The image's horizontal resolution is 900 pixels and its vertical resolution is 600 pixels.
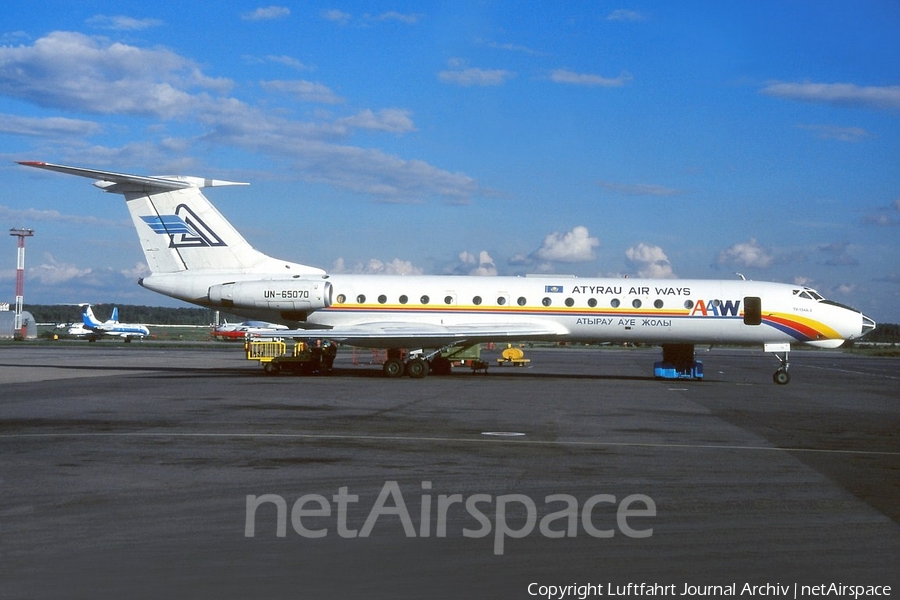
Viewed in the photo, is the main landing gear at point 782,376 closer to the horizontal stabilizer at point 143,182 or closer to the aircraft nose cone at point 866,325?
the aircraft nose cone at point 866,325

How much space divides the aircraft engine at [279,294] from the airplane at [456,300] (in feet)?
0.10

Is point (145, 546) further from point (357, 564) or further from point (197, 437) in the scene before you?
point (197, 437)

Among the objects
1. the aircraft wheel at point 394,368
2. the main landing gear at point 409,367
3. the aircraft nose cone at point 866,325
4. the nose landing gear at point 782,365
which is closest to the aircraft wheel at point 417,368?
the main landing gear at point 409,367

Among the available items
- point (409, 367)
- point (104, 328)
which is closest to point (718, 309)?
point (409, 367)

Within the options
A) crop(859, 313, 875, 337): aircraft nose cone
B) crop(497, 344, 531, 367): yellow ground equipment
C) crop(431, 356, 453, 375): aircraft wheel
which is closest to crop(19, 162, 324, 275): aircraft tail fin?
crop(431, 356, 453, 375): aircraft wheel

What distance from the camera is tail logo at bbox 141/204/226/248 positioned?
28.2m

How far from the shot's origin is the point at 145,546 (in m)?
6.36

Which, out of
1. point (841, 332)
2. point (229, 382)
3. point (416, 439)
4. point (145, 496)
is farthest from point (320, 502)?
point (841, 332)

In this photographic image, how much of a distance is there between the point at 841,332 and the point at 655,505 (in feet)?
74.6

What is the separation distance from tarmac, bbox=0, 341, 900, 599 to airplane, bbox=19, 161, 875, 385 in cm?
1069

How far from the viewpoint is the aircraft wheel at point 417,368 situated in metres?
27.6

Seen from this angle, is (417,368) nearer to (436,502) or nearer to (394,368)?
(394,368)

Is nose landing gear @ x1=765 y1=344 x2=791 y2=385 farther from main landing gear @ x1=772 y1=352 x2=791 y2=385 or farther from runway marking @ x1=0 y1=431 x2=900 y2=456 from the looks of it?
runway marking @ x1=0 y1=431 x2=900 y2=456

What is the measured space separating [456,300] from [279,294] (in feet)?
18.1
